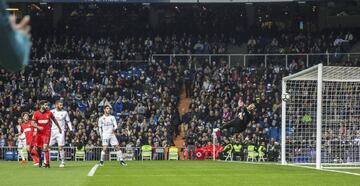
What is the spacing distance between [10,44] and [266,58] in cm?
4007

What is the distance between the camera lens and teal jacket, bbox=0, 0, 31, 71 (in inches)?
120

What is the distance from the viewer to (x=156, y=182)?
14.9 meters

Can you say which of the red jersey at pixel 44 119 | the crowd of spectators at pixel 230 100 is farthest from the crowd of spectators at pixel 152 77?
the red jersey at pixel 44 119

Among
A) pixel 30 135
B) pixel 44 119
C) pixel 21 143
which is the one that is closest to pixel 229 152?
pixel 21 143

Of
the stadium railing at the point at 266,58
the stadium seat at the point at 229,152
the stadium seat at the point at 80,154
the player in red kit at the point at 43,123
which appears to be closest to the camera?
the player in red kit at the point at 43,123

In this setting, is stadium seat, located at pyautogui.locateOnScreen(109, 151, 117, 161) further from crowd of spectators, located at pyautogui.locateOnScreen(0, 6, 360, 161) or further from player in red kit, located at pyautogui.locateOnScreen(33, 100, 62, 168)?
player in red kit, located at pyautogui.locateOnScreen(33, 100, 62, 168)

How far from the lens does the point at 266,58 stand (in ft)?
140

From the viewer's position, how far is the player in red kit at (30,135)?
78.1 ft

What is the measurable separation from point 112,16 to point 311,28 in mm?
13349

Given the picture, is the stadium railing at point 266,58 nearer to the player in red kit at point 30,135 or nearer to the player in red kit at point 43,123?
the player in red kit at point 30,135

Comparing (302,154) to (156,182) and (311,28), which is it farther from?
(311,28)

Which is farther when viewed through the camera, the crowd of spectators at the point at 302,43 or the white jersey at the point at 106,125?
the crowd of spectators at the point at 302,43

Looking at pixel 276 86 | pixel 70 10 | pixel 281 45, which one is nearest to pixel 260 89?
pixel 276 86

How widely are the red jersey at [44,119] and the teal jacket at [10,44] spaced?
19.6 meters
